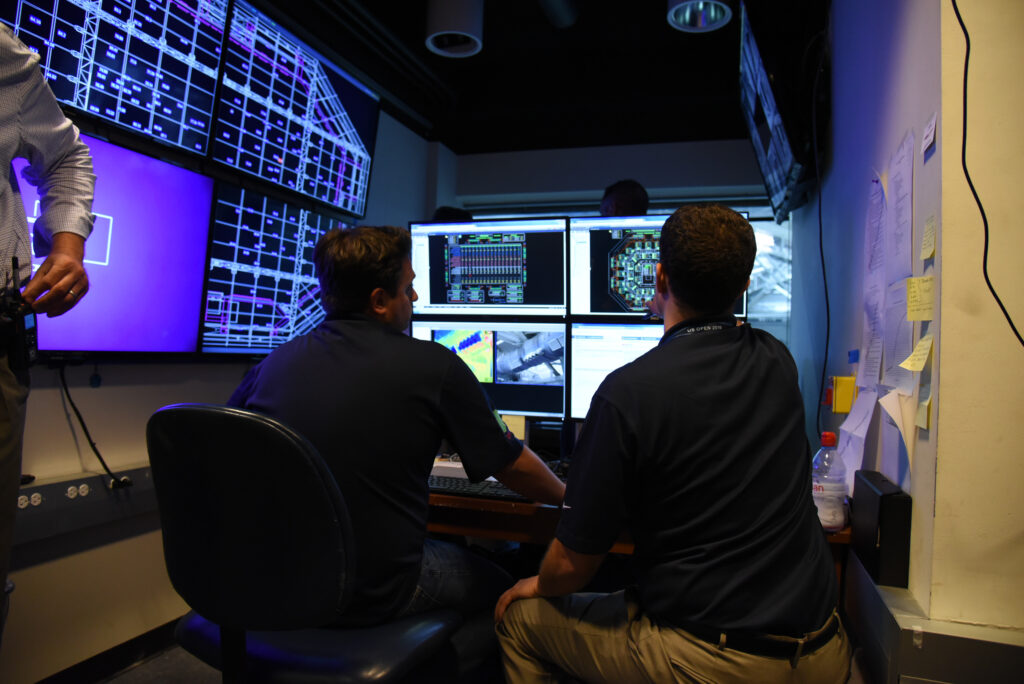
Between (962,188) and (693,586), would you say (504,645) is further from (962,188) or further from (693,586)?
(962,188)

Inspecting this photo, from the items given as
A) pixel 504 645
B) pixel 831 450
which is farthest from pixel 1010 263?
pixel 504 645

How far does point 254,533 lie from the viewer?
2.87ft

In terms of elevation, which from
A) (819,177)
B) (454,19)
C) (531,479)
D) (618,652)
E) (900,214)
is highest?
(454,19)

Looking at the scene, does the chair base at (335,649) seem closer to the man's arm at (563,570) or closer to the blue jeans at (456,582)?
the blue jeans at (456,582)

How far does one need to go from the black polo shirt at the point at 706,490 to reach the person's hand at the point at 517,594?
18 cm

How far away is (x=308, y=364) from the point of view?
3.82 feet

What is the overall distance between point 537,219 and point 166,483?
134cm

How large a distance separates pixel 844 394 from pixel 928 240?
636mm

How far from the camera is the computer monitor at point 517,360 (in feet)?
6.41

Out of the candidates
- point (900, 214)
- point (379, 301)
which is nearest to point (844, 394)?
point (900, 214)

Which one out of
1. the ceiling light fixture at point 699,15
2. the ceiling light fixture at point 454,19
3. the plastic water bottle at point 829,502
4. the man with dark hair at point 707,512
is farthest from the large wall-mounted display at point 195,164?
the plastic water bottle at point 829,502

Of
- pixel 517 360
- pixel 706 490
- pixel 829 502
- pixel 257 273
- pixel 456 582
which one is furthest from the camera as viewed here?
pixel 257 273

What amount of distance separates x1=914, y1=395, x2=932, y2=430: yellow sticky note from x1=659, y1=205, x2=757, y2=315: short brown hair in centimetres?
38

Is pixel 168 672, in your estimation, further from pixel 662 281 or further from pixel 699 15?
pixel 699 15
